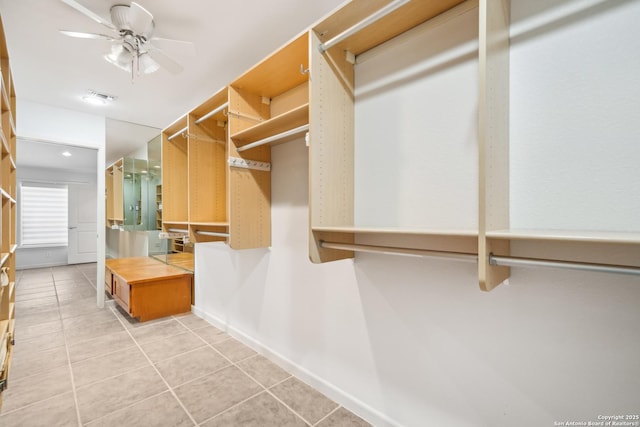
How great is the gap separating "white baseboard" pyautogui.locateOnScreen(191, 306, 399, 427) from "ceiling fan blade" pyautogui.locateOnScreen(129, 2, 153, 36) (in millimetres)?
2656

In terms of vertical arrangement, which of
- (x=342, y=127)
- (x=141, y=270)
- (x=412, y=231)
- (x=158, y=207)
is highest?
(x=342, y=127)

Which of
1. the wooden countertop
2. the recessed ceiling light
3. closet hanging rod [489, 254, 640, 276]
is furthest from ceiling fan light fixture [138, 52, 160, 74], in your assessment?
closet hanging rod [489, 254, 640, 276]

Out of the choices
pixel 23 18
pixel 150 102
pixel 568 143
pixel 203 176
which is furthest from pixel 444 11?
pixel 150 102

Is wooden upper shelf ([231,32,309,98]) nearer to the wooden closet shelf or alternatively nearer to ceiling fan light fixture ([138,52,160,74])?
ceiling fan light fixture ([138,52,160,74])

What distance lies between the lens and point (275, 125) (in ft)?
6.95

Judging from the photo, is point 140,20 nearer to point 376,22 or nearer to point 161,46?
point 161,46

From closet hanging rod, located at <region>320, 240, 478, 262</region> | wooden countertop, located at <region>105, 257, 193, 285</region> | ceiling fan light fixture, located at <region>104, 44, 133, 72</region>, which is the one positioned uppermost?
ceiling fan light fixture, located at <region>104, 44, 133, 72</region>

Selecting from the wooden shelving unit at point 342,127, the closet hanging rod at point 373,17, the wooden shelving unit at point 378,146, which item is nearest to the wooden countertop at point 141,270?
the wooden shelving unit at point 378,146

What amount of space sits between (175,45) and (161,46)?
206 millimetres

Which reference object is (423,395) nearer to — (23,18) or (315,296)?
(315,296)

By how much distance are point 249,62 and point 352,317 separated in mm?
2459

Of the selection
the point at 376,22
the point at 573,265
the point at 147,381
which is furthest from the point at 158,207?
the point at 573,265

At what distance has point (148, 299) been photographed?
359cm

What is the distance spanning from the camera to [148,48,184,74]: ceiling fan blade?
7.32 ft
